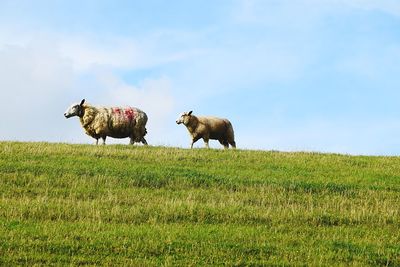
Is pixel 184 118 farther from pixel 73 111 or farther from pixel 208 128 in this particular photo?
pixel 73 111

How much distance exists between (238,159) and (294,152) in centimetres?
402

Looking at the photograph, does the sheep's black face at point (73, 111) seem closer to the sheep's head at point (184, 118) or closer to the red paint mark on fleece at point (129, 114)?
the red paint mark on fleece at point (129, 114)

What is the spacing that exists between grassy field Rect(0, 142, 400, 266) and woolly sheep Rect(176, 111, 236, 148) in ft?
25.6

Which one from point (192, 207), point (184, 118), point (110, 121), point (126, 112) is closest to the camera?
point (192, 207)

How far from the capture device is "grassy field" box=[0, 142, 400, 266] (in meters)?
14.4

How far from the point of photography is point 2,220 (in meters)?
16.7

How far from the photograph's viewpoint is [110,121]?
122 ft

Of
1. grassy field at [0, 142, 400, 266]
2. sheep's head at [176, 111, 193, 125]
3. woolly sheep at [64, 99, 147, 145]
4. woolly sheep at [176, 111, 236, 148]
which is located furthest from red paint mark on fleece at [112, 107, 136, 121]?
grassy field at [0, 142, 400, 266]

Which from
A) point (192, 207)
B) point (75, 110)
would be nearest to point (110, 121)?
point (75, 110)

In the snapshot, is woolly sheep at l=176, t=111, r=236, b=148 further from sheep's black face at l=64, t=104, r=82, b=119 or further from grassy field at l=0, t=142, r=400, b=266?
grassy field at l=0, t=142, r=400, b=266

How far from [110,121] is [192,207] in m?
18.9

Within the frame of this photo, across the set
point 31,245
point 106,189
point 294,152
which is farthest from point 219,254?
point 294,152

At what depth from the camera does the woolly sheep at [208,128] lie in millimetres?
39781

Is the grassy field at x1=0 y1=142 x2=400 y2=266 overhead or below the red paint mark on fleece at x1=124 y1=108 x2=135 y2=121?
below
